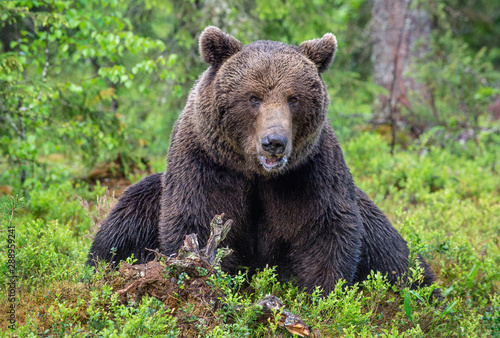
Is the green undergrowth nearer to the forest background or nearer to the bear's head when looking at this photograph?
the forest background

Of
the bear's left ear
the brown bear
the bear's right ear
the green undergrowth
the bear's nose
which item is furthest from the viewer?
the bear's left ear

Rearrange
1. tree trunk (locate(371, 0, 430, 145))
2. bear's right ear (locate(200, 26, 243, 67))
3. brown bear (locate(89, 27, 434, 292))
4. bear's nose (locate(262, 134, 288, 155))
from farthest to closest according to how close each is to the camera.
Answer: tree trunk (locate(371, 0, 430, 145))
bear's right ear (locate(200, 26, 243, 67))
brown bear (locate(89, 27, 434, 292))
bear's nose (locate(262, 134, 288, 155))

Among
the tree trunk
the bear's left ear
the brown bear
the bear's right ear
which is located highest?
the tree trunk

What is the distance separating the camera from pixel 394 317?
4.30 metres

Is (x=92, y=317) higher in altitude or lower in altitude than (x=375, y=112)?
lower

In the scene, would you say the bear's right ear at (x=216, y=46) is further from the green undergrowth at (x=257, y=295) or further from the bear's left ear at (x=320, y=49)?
the green undergrowth at (x=257, y=295)

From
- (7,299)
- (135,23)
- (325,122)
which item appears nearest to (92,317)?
(7,299)

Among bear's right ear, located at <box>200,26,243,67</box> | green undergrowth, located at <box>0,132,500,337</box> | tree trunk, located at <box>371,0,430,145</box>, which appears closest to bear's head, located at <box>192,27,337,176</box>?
bear's right ear, located at <box>200,26,243,67</box>

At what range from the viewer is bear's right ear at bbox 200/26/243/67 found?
164 inches

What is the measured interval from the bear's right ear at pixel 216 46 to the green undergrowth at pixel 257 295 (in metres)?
1.73

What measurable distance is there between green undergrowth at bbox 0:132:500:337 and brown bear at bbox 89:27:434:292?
0.96 feet

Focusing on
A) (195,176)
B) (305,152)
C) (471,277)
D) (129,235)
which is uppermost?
(305,152)

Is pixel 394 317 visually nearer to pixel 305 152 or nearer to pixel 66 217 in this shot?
pixel 305 152

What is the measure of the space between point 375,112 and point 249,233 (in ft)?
23.6
